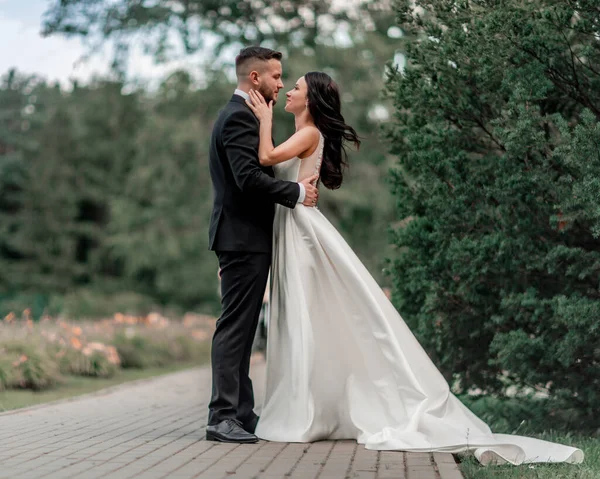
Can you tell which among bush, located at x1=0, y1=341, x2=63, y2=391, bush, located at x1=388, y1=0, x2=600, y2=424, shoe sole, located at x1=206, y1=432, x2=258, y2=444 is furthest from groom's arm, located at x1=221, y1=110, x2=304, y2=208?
bush, located at x1=0, y1=341, x2=63, y2=391

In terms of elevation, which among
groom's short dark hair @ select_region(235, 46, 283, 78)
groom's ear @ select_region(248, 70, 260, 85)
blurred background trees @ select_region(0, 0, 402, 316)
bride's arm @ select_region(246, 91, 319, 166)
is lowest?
blurred background trees @ select_region(0, 0, 402, 316)

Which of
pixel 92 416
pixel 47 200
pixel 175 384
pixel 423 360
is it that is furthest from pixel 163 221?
pixel 423 360

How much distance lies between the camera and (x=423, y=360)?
19.6ft

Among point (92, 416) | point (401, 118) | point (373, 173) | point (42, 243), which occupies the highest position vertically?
point (401, 118)

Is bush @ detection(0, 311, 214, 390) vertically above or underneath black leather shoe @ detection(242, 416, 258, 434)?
underneath

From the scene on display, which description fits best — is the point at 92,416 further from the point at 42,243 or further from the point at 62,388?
the point at 42,243

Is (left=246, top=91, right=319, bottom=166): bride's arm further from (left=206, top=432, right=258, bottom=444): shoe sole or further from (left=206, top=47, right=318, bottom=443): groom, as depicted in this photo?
(left=206, top=432, right=258, bottom=444): shoe sole

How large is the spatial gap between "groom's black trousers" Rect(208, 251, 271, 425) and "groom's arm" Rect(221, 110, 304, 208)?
0.45 meters

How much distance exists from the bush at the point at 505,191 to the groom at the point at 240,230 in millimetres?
1402

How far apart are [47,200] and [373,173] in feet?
46.8

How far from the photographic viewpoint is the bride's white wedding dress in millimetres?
5754

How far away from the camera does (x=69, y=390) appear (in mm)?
11023

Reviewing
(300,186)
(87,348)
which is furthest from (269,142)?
(87,348)

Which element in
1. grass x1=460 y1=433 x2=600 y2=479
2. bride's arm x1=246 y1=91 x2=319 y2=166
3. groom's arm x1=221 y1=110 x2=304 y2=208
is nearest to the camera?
grass x1=460 y1=433 x2=600 y2=479
